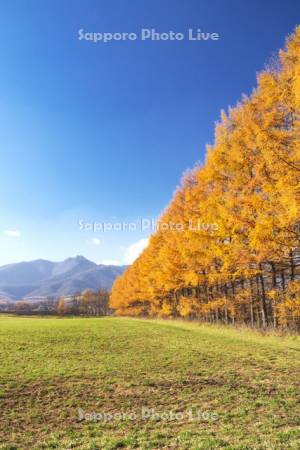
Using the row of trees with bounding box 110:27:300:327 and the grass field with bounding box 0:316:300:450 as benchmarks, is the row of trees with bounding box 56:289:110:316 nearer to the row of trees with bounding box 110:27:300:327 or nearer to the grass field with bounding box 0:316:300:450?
the row of trees with bounding box 110:27:300:327

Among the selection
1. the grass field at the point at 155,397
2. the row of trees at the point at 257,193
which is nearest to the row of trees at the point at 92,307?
the row of trees at the point at 257,193

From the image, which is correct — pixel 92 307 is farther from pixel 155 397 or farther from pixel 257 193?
pixel 155 397

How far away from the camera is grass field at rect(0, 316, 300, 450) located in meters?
7.15

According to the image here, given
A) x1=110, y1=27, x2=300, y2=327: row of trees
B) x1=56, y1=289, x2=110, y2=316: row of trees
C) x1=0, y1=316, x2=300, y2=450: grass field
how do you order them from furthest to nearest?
x1=56, y1=289, x2=110, y2=316: row of trees, x1=110, y1=27, x2=300, y2=327: row of trees, x1=0, y1=316, x2=300, y2=450: grass field

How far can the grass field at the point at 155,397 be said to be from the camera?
23.5ft

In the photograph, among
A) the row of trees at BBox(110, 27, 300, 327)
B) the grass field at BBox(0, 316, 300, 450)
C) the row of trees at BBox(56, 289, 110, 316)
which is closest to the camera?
the grass field at BBox(0, 316, 300, 450)

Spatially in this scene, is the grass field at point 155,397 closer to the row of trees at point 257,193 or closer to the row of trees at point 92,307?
the row of trees at point 257,193

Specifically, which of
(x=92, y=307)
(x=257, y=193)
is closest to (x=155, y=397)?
(x=257, y=193)

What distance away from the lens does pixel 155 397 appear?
1004cm

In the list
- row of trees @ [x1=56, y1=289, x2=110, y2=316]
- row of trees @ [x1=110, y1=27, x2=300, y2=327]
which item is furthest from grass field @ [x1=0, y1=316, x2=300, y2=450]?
row of trees @ [x1=56, y1=289, x2=110, y2=316]

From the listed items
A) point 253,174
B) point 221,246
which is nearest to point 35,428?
point 221,246

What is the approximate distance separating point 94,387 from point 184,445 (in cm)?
530

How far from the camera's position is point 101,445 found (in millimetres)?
6938

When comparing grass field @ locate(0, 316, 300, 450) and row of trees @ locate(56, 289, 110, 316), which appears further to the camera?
row of trees @ locate(56, 289, 110, 316)
